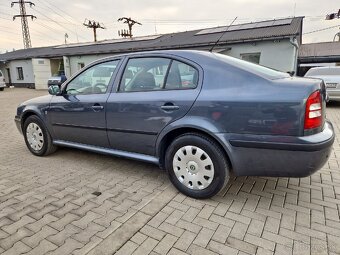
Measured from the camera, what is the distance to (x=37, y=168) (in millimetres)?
3719

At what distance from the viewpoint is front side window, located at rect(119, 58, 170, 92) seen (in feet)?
9.62

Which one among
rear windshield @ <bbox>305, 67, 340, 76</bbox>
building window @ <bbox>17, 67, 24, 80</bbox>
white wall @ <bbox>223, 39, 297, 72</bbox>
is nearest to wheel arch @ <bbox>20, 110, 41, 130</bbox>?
rear windshield @ <bbox>305, 67, 340, 76</bbox>

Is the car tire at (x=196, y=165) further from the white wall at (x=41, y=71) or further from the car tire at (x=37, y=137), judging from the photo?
the white wall at (x=41, y=71)

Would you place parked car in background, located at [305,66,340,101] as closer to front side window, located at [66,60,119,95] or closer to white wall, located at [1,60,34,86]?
front side window, located at [66,60,119,95]

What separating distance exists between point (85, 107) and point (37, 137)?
4.44ft

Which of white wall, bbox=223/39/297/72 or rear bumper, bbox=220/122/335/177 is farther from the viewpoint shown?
white wall, bbox=223/39/297/72

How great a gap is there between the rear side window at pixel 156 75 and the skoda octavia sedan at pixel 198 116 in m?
0.01

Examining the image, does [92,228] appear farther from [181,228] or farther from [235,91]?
[235,91]

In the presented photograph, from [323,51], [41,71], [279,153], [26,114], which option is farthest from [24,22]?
[279,153]

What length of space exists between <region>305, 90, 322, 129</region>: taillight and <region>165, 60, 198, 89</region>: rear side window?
1073 mm

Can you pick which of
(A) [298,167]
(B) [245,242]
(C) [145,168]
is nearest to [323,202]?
(A) [298,167]

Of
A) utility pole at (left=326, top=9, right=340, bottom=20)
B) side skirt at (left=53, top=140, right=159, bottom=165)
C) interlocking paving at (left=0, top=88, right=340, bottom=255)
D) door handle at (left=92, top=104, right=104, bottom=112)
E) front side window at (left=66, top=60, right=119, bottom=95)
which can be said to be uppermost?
utility pole at (left=326, top=9, right=340, bottom=20)

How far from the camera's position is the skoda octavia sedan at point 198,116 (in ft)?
7.33

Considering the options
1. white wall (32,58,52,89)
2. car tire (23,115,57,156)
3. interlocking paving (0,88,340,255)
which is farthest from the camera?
white wall (32,58,52,89)
